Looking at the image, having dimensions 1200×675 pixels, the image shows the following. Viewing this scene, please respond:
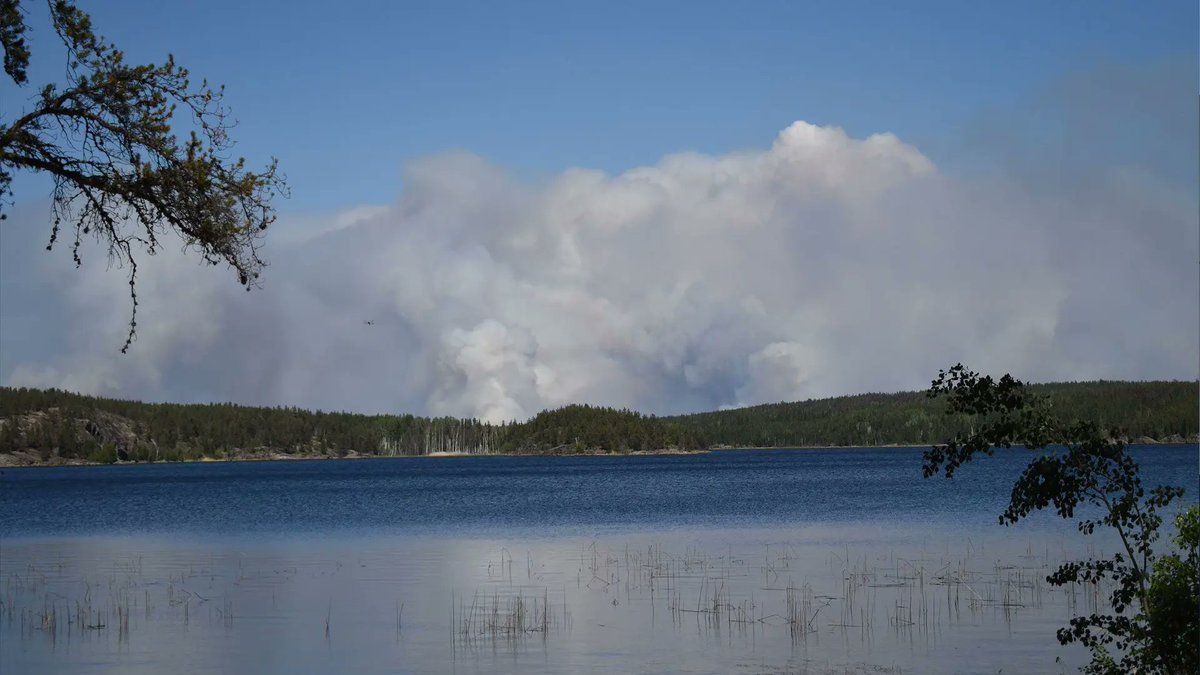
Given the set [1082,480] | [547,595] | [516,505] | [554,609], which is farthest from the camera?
[516,505]

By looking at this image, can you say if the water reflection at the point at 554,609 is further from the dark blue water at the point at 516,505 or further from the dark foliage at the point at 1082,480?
the dark blue water at the point at 516,505

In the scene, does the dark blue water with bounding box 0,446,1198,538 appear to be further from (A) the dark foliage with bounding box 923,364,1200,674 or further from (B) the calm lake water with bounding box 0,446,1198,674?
(A) the dark foliage with bounding box 923,364,1200,674

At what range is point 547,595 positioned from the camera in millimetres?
35875

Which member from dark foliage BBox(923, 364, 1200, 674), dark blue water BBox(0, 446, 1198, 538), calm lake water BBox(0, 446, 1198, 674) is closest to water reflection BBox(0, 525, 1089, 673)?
calm lake water BBox(0, 446, 1198, 674)

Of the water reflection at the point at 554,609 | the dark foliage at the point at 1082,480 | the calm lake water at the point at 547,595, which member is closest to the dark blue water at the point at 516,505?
the calm lake water at the point at 547,595

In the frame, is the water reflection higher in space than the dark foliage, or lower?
lower

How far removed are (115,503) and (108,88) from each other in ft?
321

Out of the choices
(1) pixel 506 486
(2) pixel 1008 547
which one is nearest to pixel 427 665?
(2) pixel 1008 547

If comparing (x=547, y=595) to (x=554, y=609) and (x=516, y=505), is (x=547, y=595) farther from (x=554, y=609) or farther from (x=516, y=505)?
(x=516, y=505)

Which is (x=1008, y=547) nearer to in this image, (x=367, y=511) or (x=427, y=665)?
(x=427, y=665)

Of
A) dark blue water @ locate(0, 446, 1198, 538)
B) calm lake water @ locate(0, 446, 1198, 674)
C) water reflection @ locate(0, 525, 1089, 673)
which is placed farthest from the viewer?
dark blue water @ locate(0, 446, 1198, 538)

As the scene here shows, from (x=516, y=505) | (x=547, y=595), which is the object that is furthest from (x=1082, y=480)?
(x=516, y=505)

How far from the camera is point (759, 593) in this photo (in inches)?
1393

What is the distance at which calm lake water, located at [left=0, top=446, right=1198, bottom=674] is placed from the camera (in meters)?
26.5
